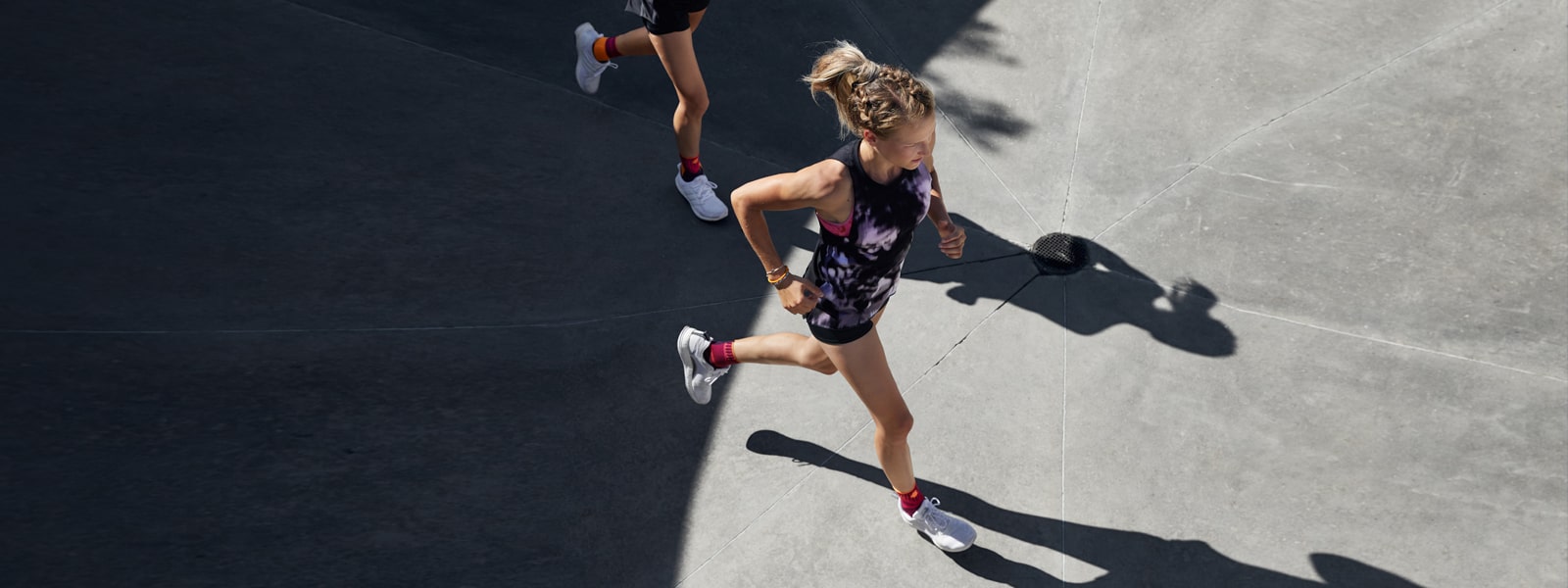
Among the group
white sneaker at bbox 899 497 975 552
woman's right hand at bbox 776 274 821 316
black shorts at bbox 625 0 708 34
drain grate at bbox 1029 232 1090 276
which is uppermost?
black shorts at bbox 625 0 708 34

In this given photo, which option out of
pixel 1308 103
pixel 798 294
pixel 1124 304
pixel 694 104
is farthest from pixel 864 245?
pixel 1308 103

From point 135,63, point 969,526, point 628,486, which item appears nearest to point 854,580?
point 969,526

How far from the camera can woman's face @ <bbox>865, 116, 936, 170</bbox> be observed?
2791 millimetres

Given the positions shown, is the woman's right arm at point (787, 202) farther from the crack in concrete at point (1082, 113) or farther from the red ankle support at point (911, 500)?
the crack in concrete at point (1082, 113)

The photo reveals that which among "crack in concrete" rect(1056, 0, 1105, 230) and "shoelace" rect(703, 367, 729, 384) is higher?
"crack in concrete" rect(1056, 0, 1105, 230)

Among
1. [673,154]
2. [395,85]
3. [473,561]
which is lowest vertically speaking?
[473,561]

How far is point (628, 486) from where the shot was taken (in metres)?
4.08

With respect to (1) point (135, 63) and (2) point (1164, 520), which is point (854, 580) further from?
(1) point (135, 63)

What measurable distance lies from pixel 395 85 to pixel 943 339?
10.3ft

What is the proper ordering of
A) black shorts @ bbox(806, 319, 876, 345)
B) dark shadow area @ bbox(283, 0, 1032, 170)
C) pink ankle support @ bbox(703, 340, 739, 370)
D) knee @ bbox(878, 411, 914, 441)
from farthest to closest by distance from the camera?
dark shadow area @ bbox(283, 0, 1032, 170)
pink ankle support @ bbox(703, 340, 739, 370)
knee @ bbox(878, 411, 914, 441)
black shorts @ bbox(806, 319, 876, 345)

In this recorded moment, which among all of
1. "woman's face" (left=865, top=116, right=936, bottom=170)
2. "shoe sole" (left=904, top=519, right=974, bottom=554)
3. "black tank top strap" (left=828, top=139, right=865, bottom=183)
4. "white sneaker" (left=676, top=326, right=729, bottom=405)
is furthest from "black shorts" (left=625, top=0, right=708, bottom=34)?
"shoe sole" (left=904, top=519, right=974, bottom=554)

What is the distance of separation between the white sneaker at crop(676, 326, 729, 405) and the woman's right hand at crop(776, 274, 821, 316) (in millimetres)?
989

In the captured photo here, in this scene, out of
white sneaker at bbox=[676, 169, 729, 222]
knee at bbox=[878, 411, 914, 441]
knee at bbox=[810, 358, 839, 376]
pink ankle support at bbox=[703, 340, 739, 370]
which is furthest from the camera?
white sneaker at bbox=[676, 169, 729, 222]

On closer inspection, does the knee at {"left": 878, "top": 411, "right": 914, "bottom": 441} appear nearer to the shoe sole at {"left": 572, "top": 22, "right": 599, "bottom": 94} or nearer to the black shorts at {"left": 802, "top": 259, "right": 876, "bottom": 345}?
the black shorts at {"left": 802, "top": 259, "right": 876, "bottom": 345}
